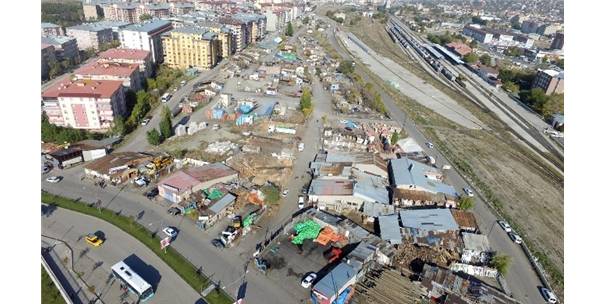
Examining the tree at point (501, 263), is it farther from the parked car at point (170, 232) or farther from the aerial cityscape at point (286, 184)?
the parked car at point (170, 232)

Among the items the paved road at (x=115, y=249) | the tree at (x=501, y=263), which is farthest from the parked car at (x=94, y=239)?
the tree at (x=501, y=263)

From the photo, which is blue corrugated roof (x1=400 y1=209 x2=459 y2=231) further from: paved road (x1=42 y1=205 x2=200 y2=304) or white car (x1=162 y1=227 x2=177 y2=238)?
white car (x1=162 y1=227 x2=177 y2=238)

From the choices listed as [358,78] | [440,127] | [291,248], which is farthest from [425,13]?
[291,248]

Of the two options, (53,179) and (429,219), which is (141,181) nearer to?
(53,179)

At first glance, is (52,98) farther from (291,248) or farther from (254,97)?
(291,248)

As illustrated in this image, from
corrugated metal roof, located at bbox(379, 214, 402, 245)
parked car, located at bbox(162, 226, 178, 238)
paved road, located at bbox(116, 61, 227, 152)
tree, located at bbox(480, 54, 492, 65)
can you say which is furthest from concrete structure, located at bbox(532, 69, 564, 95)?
parked car, located at bbox(162, 226, 178, 238)

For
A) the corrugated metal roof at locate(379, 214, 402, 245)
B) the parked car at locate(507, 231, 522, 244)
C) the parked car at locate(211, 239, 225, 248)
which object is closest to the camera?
the parked car at locate(211, 239, 225, 248)
